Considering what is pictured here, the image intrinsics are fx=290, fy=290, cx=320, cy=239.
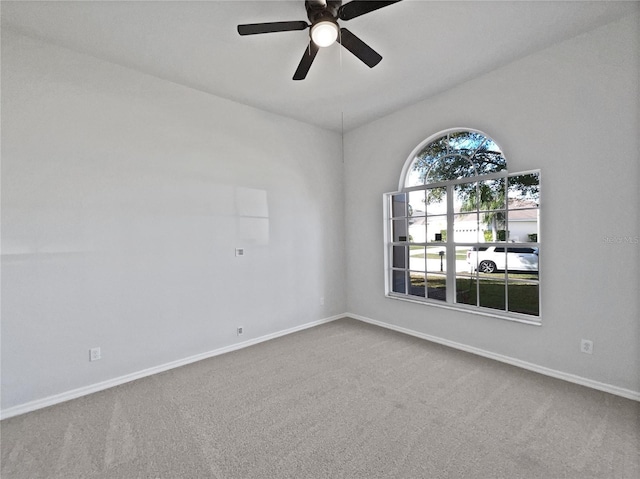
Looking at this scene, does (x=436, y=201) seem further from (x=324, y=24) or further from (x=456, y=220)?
(x=324, y=24)

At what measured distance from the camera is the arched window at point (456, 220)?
3.09m

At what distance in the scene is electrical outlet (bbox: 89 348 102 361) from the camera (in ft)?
8.57

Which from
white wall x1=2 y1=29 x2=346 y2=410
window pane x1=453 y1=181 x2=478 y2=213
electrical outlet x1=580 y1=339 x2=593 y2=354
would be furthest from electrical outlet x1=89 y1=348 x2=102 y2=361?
electrical outlet x1=580 y1=339 x2=593 y2=354

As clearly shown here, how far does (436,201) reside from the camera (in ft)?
12.2

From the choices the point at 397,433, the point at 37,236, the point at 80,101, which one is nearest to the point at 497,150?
the point at 397,433

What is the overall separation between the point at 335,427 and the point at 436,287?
2376 mm

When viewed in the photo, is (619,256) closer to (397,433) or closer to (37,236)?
(397,433)

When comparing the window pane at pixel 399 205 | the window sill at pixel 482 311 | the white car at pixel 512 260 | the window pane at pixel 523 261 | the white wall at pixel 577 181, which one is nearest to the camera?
the white wall at pixel 577 181

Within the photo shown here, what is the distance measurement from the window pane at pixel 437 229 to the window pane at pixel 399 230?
36 cm

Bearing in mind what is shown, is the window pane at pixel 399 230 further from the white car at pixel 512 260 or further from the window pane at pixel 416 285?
the white car at pixel 512 260

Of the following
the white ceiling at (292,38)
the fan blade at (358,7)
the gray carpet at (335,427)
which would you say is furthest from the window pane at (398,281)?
the fan blade at (358,7)

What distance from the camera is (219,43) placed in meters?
2.49

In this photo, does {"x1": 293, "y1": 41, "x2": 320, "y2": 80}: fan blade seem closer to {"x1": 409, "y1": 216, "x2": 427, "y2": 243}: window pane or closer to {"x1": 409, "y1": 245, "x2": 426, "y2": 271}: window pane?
{"x1": 409, "y1": 216, "x2": 427, "y2": 243}: window pane

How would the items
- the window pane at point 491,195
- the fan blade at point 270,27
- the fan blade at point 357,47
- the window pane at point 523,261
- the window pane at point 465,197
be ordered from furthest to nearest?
the window pane at point 523,261 < the window pane at point 465,197 < the window pane at point 491,195 < the fan blade at point 357,47 < the fan blade at point 270,27
